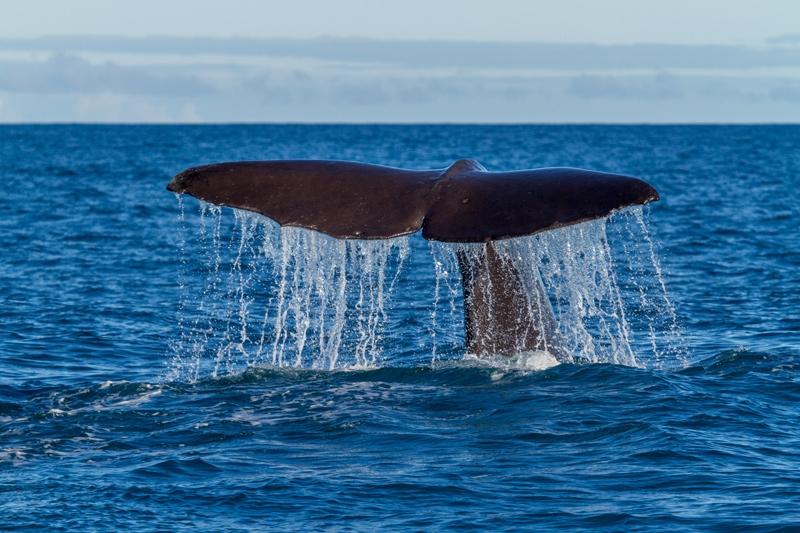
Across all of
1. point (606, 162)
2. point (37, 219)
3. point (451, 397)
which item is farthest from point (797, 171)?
point (451, 397)

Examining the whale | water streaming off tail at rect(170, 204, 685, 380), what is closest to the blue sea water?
water streaming off tail at rect(170, 204, 685, 380)

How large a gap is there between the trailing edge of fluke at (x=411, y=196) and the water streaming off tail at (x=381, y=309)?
0.91 feet

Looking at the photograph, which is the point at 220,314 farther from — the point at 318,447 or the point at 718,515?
the point at 718,515

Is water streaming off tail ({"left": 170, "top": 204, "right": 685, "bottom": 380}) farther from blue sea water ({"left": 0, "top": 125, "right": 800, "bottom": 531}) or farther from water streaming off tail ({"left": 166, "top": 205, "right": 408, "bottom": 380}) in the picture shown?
blue sea water ({"left": 0, "top": 125, "right": 800, "bottom": 531})

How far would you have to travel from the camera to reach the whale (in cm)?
724

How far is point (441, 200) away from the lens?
7.75 meters

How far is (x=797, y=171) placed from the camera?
52.0 m

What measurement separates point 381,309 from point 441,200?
7.04 meters

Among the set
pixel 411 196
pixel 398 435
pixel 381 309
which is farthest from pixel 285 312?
pixel 381 309

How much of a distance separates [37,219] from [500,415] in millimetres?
21886

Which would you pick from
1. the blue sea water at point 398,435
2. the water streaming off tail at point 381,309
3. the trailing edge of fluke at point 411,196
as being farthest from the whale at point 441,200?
the blue sea water at point 398,435

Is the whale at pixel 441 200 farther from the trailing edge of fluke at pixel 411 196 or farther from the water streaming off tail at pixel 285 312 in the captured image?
the water streaming off tail at pixel 285 312

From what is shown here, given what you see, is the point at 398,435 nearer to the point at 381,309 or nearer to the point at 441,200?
the point at 441,200

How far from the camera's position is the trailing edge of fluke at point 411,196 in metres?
7.23
